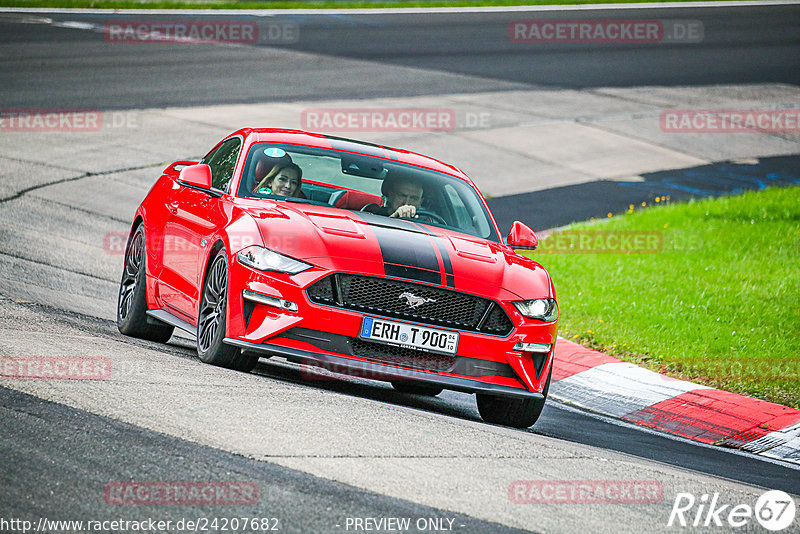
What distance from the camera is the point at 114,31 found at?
86.4 feet

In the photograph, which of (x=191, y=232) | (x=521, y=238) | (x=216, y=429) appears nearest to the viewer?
(x=216, y=429)

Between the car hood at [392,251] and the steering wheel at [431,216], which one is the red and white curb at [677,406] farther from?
the steering wheel at [431,216]

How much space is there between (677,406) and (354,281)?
10.6 feet

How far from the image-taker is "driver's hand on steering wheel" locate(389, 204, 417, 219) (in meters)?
8.23

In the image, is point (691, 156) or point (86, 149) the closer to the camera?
point (86, 149)

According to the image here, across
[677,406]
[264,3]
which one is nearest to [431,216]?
[677,406]

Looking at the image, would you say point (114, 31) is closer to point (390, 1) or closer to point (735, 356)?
point (390, 1)

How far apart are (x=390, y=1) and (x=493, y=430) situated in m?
32.2

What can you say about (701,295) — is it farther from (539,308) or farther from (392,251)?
(392,251)

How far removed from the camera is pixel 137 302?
8695 mm

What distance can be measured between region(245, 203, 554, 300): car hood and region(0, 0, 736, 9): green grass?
Result: 23.5m

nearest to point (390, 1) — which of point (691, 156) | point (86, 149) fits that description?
point (691, 156)

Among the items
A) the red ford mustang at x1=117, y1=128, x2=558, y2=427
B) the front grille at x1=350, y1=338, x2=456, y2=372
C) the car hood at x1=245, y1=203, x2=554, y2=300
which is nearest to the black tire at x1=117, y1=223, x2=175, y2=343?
the red ford mustang at x1=117, y1=128, x2=558, y2=427

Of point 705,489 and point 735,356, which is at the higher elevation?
point 705,489
